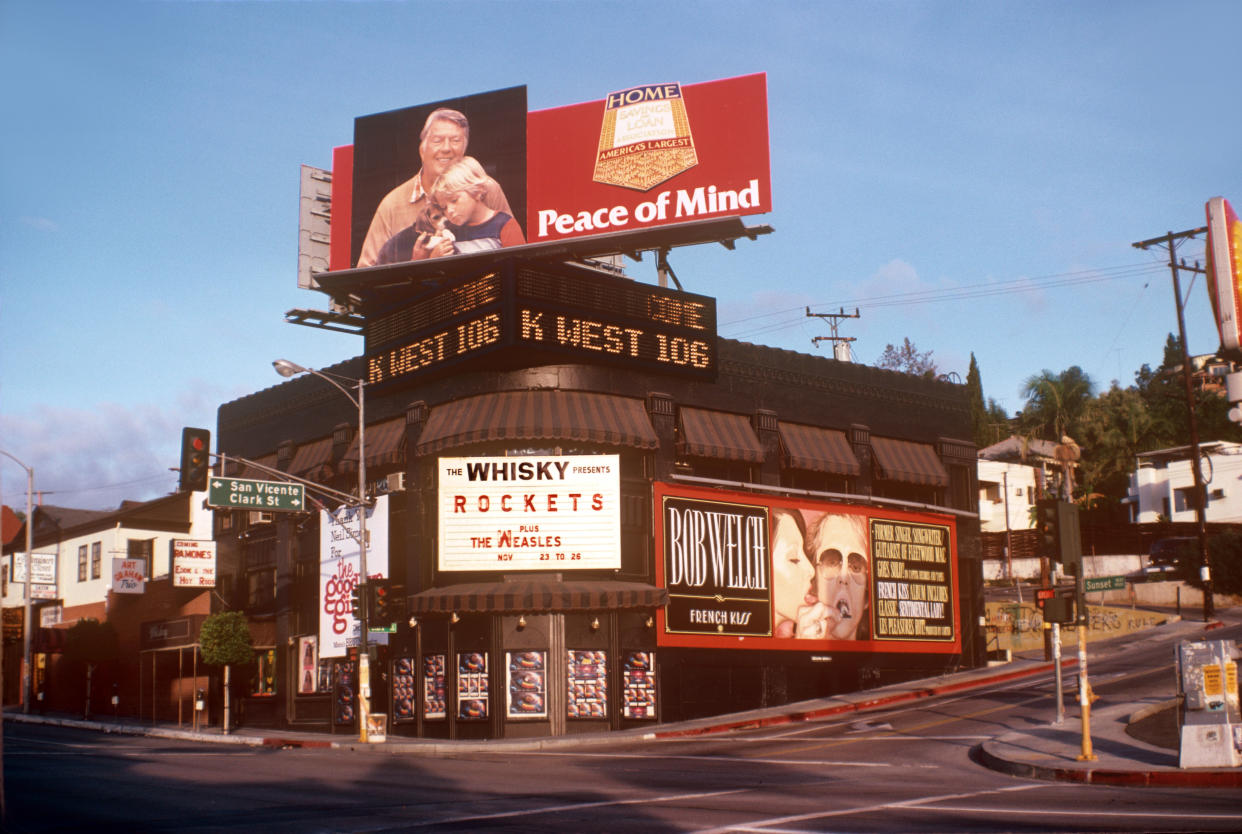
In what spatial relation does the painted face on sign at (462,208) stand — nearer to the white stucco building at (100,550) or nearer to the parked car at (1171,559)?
Result: the white stucco building at (100,550)

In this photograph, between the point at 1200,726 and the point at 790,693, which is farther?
the point at 790,693

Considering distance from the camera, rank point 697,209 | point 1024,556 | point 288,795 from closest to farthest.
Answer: point 288,795, point 697,209, point 1024,556

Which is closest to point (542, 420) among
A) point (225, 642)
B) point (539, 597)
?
point (539, 597)

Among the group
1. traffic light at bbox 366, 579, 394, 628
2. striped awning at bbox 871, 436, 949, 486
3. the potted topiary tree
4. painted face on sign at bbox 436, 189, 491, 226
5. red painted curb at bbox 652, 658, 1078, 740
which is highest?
painted face on sign at bbox 436, 189, 491, 226

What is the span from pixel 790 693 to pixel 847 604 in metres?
4.11

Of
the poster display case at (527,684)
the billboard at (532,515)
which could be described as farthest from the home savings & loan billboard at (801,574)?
the poster display case at (527,684)

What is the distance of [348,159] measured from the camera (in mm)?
45812

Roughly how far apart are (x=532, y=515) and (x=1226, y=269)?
22.2 metres

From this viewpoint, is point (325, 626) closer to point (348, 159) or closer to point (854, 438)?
point (348, 159)

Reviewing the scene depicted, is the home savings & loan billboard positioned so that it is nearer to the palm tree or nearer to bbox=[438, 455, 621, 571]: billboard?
bbox=[438, 455, 621, 571]: billboard

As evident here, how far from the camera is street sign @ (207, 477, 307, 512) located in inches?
1357

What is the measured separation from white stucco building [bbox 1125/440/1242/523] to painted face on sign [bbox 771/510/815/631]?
1776 inches

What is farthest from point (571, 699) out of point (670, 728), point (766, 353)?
point (766, 353)

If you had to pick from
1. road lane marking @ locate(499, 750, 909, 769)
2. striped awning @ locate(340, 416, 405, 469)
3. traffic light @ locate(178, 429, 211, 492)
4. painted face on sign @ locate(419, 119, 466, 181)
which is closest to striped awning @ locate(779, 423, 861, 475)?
striped awning @ locate(340, 416, 405, 469)
